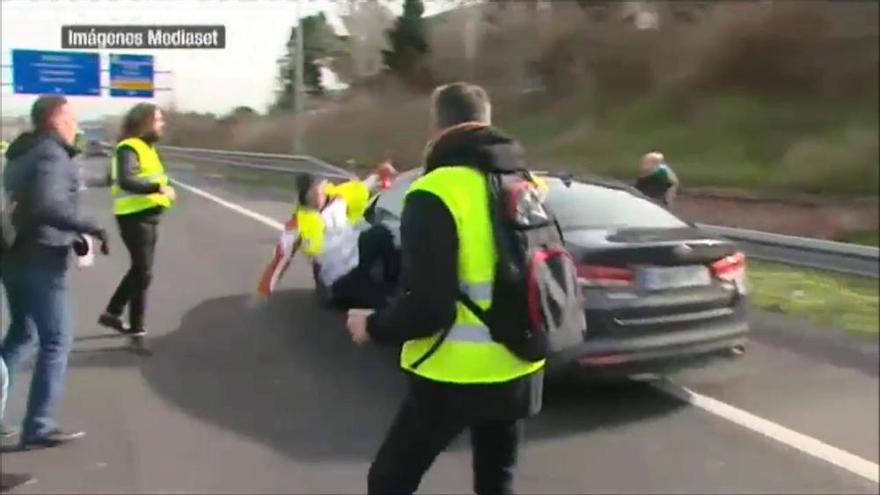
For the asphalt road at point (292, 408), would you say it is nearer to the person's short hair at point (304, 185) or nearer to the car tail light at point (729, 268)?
the car tail light at point (729, 268)

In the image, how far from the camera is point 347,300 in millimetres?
3518

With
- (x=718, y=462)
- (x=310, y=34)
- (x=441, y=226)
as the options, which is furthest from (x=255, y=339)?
(x=441, y=226)

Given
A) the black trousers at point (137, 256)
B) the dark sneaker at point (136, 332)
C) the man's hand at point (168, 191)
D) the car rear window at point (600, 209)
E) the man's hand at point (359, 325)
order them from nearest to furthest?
the man's hand at point (359, 325), the man's hand at point (168, 191), the black trousers at point (137, 256), the car rear window at point (600, 209), the dark sneaker at point (136, 332)

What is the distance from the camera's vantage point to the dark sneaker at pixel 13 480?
170 inches

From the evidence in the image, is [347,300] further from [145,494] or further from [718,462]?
[718,462]

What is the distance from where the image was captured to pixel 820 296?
768cm

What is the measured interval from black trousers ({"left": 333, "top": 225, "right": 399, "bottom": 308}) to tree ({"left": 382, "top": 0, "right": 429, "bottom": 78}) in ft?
2.36

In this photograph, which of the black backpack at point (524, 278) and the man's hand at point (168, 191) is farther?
the man's hand at point (168, 191)

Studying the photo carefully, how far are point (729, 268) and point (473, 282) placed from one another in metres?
3.06

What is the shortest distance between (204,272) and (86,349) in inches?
28.3

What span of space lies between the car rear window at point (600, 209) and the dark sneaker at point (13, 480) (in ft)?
8.19

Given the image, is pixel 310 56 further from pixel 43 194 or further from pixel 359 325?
pixel 43 194

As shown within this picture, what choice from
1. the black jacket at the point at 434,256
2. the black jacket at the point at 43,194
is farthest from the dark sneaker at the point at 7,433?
the black jacket at the point at 434,256

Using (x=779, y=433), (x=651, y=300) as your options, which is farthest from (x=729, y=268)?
(x=779, y=433)
